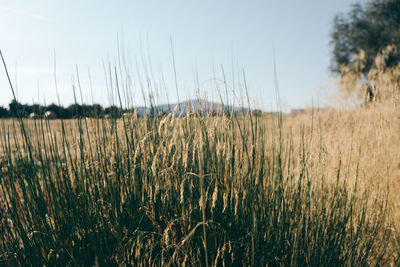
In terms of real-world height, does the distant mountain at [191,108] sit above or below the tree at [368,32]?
below

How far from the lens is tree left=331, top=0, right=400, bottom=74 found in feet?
49.6

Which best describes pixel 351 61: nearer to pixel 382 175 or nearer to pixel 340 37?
pixel 340 37

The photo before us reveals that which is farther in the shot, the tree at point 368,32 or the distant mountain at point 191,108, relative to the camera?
the tree at point 368,32

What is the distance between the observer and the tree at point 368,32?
15105mm

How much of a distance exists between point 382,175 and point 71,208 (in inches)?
141

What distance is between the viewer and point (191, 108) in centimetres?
155

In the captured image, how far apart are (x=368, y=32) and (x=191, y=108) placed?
1817 centimetres

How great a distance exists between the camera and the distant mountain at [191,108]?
1.60 metres

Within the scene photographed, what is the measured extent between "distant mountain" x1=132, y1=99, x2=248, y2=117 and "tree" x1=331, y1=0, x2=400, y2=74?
15.2m

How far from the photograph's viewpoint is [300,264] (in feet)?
5.54

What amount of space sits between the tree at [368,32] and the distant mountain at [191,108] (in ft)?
49.8

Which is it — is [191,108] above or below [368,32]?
below

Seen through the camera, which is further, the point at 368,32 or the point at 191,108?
the point at 368,32

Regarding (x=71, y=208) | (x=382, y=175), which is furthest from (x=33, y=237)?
(x=382, y=175)
